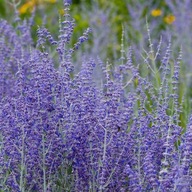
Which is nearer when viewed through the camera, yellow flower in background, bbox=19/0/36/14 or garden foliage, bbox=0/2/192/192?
garden foliage, bbox=0/2/192/192

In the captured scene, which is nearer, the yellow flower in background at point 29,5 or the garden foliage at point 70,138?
the garden foliage at point 70,138

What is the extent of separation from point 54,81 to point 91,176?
1.53 feet

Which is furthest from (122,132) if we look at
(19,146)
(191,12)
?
(191,12)

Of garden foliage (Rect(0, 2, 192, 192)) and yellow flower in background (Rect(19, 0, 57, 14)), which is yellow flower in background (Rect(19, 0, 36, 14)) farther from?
garden foliage (Rect(0, 2, 192, 192))

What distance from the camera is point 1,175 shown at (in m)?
2.82

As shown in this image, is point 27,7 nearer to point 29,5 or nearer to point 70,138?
point 29,5

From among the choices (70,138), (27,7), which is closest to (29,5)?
(27,7)

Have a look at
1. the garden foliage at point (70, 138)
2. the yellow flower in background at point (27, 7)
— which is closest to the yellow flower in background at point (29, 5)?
the yellow flower in background at point (27, 7)

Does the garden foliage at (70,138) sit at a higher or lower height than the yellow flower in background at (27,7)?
lower

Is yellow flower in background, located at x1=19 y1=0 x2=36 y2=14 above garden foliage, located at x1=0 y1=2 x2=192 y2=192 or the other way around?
above

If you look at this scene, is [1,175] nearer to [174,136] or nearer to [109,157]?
[109,157]

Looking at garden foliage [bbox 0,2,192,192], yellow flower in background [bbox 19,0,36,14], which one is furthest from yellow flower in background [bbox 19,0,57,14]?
garden foliage [bbox 0,2,192,192]

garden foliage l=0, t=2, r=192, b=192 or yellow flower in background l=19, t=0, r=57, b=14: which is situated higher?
yellow flower in background l=19, t=0, r=57, b=14

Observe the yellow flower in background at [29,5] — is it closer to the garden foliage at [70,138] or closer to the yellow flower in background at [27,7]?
the yellow flower in background at [27,7]
